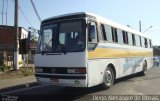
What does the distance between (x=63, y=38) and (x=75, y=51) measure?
0.85 metres

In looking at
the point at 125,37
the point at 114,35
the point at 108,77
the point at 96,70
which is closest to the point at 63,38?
the point at 96,70

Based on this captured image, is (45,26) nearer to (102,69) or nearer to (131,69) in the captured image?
(102,69)

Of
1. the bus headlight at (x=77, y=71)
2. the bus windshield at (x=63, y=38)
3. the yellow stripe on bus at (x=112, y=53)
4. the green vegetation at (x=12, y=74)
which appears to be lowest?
the green vegetation at (x=12, y=74)

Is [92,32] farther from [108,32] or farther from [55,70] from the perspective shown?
[108,32]

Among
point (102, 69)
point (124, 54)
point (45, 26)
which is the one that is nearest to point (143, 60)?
point (124, 54)

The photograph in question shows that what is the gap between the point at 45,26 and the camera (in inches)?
489

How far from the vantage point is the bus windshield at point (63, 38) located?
11348 mm

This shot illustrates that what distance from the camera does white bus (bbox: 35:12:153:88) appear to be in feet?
36.4

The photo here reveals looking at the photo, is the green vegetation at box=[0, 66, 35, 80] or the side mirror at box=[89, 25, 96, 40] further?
the green vegetation at box=[0, 66, 35, 80]

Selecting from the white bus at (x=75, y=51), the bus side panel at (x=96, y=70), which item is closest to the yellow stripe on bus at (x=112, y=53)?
the white bus at (x=75, y=51)

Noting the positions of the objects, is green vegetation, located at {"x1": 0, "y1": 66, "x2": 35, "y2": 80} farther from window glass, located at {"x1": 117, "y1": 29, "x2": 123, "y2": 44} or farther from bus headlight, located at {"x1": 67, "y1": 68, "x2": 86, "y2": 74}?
bus headlight, located at {"x1": 67, "y1": 68, "x2": 86, "y2": 74}

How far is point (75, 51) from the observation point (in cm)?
1118

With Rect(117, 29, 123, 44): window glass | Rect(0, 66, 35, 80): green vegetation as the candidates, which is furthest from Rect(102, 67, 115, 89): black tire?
Rect(0, 66, 35, 80): green vegetation

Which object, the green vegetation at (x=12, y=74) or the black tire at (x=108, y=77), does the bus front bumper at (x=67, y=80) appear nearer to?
the black tire at (x=108, y=77)
